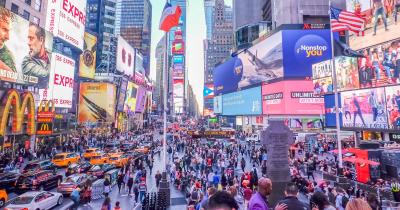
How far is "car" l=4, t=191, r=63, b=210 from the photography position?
1265 cm

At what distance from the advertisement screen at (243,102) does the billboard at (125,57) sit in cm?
3677

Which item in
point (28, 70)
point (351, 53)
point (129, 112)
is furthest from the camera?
point (129, 112)

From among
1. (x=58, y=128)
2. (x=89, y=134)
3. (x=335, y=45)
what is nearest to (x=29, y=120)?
(x=58, y=128)

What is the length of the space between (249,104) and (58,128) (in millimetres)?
52758

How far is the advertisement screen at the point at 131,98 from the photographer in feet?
252

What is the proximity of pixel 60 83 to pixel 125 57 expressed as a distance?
112 ft

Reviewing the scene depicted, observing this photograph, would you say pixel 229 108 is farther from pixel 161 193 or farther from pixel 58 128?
pixel 161 193

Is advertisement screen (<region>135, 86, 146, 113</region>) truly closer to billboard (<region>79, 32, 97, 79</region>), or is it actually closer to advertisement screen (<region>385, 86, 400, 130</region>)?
billboard (<region>79, 32, 97, 79</region>)

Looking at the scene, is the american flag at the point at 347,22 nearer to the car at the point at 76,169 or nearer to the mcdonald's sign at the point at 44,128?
the car at the point at 76,169

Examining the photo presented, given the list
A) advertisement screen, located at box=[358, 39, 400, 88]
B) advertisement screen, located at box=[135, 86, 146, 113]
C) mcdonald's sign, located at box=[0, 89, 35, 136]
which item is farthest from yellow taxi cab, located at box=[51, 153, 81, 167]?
advertisement screen, located at box=[135, 86, 146, 113]

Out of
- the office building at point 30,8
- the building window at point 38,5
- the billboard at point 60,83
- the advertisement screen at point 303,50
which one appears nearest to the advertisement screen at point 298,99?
the advertisement screen at point 303,50

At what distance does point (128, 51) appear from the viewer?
270 ft

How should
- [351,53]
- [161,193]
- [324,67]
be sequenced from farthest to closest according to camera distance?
[324,67] < [351,53] < [161,193]

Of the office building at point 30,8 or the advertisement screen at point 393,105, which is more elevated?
the office building at point 30,8
